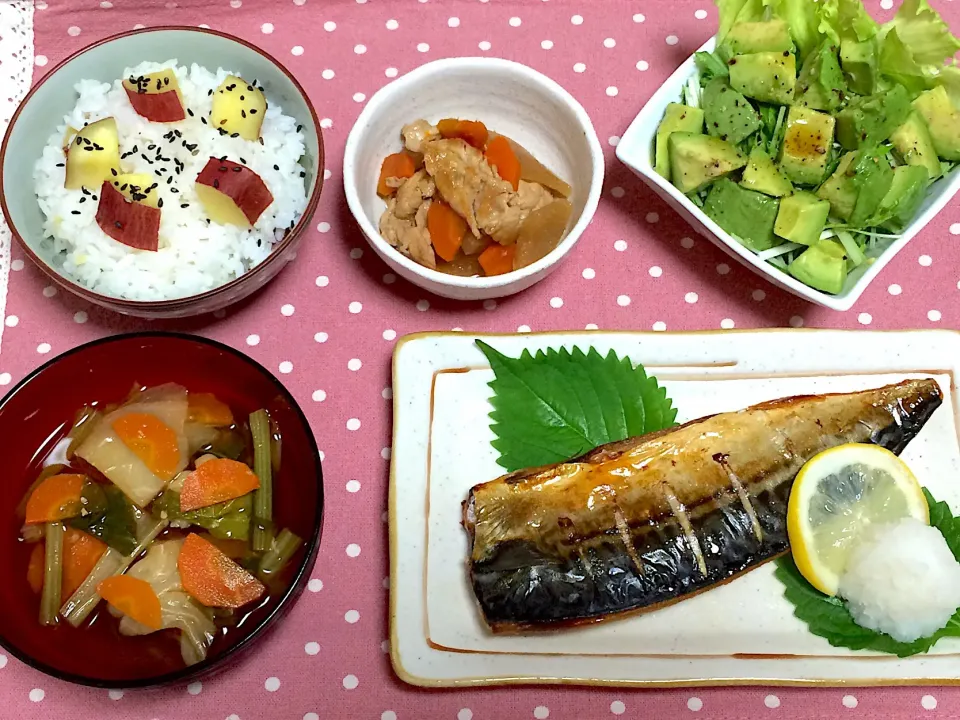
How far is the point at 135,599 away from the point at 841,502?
134cm

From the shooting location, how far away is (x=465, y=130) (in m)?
1.80

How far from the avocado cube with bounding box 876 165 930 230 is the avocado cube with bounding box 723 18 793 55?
14.2 inches

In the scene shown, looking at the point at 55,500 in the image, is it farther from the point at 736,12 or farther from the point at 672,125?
the point at 736,12

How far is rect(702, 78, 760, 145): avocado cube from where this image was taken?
69.2 inches

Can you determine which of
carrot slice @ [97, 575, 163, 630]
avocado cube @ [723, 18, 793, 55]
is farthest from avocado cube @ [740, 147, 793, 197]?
carrot slice @ [97, 575, 163, 630]

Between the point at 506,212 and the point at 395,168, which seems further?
the point at 395,168

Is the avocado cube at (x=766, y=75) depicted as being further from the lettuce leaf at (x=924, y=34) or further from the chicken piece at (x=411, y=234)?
the chicken piece at (x=411, y=234)

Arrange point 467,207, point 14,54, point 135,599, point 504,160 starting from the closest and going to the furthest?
point 135,599 → point 467,207 → point 504,160 → point 14,54

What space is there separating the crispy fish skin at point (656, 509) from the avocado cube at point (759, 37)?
75 cm

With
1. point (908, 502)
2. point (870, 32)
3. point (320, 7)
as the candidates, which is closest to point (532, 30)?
point (320, 7)

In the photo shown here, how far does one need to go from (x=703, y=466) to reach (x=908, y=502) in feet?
1.33

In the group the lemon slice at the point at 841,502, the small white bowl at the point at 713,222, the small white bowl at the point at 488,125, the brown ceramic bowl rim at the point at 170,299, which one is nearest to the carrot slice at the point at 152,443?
the brown ceramic bowl rim at the point at 170,299

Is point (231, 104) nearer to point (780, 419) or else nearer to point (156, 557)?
point (156, 557)

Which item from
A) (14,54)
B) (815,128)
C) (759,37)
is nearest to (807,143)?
(815,128)
